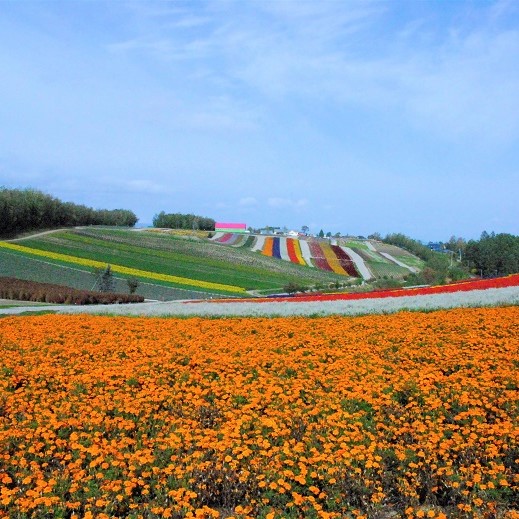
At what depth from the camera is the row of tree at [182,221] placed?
536 ft

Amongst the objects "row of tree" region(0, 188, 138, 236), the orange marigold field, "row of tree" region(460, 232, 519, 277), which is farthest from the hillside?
the orange marigold field

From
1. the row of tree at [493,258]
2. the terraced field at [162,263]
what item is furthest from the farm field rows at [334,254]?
the row of tree at [493,258]

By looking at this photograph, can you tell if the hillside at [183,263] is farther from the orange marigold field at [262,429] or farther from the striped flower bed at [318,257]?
the orange marigold field at [262,429]

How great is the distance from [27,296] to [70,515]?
3817 cm

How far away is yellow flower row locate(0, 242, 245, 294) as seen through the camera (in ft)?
211

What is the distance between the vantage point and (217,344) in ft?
49.7

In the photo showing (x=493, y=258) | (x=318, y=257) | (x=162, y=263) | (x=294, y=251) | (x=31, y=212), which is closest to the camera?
(x=162, y=263)

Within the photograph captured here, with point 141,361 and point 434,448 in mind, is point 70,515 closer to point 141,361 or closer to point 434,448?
point 434,448

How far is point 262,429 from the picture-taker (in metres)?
Result: 8.90

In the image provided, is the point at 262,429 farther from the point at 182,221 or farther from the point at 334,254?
the point at 182,221

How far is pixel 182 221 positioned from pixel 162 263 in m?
89.9

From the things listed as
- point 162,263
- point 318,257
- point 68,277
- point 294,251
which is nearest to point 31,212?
point 162,263

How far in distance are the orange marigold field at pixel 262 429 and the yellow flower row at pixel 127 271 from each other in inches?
1934

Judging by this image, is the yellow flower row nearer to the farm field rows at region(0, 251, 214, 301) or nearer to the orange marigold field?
the farm field rows at region(0, 251, 214, 301)
